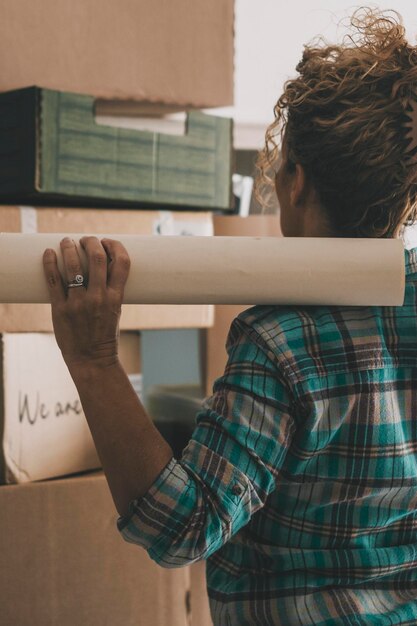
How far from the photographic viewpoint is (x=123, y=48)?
1.10m

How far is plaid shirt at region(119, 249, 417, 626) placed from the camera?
64cm

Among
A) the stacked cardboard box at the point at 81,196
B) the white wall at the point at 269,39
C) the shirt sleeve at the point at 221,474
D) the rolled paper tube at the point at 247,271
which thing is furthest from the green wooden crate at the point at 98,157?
the white wall at the point at 269,39

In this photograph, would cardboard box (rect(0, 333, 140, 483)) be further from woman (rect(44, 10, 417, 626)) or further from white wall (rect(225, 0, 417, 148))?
white wall (rect(225, 0, 417, 148))

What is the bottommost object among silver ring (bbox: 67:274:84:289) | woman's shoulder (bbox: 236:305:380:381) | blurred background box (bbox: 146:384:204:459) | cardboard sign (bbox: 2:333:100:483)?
blurred background box (bbox: 146:384:204:459)

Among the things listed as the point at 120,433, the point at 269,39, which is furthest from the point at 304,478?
the point at 269,39

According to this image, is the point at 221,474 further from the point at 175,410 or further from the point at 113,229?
the point at 175,410

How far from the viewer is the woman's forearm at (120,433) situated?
65cm

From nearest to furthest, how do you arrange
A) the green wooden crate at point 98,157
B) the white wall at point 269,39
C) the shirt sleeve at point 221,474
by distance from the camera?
the shirt sleeve at point 221,474, the green wooden crate at point 98,157, the white wall at point 269,39

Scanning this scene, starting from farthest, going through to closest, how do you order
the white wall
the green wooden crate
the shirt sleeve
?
the white wall < the green wooden crate < the shirt sleeve

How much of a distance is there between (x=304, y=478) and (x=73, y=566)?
0.49 metres

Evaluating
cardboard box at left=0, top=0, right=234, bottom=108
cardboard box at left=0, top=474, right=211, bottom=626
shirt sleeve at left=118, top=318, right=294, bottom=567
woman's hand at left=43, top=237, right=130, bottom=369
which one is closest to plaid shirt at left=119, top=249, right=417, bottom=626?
shirt sleeve at left=118, top=318, right=294, bottom=567

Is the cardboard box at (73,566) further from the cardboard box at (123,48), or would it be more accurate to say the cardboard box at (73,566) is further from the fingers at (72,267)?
the cardboard box at (123,48)

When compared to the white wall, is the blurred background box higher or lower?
lower

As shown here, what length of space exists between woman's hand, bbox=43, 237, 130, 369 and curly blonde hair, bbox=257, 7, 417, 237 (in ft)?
0.68
